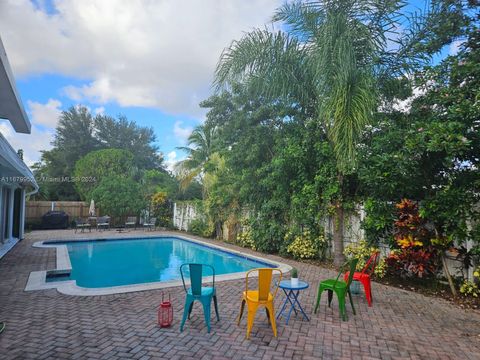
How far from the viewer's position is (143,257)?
10.8 m

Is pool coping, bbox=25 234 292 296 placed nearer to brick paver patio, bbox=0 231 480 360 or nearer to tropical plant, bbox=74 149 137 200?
brick paver patio, bbox=0 231 480 360

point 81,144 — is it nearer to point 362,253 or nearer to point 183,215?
point 183,215

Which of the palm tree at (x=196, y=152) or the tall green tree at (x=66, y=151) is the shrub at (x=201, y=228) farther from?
the tall green tree at (x=66, y=151)

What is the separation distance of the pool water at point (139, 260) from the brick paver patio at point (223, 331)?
2.82 meters

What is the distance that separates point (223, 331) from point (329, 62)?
5.36 meters

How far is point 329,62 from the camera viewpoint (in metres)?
6.15

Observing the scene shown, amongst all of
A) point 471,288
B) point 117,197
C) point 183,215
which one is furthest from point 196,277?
point 117,197

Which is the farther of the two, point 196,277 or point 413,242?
point 413,242

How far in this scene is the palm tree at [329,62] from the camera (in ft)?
19.6

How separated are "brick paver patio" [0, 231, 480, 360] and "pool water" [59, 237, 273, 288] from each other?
2821 millimetres

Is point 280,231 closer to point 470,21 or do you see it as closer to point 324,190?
point 324,190

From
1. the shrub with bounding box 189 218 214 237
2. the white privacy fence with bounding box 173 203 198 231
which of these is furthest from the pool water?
the white privacy fence with bounding box 173 203 198 231

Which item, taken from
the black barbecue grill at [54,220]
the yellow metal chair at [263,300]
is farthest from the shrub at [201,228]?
the yellow metal chair at [263,300]

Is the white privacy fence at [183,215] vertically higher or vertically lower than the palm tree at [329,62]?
lower
